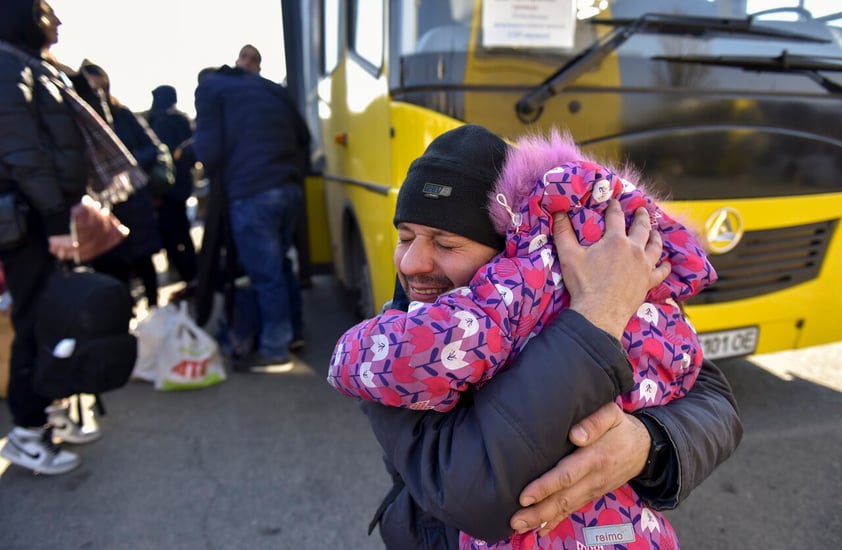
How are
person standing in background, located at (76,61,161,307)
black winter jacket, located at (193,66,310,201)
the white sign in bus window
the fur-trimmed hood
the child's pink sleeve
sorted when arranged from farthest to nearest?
person standing in background, located at (76,61,161,307) < black winter jacket, located at (193,66,310,201) < the white sign in bus window < the fur-trimmed hood < the child's pink sleeve

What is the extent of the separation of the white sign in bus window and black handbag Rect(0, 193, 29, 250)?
194cm

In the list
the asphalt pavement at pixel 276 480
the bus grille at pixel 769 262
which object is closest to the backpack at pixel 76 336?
the asphalt pavement at pixel 276 480

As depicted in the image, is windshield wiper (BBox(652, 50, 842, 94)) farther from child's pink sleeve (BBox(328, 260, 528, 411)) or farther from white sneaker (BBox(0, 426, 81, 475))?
white sneaker (BBox(0, 426, 81, 475))

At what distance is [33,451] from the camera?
2658mm

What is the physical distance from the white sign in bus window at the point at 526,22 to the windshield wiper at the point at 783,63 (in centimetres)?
44

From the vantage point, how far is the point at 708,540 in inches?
87.9

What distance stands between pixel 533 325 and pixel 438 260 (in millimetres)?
228

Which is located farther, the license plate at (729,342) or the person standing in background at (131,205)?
the person standing in background at (131,205)

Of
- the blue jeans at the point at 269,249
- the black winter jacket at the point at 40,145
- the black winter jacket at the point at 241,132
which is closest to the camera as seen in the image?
the black winter jacket at the point at 40,145

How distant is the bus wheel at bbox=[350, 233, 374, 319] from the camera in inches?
132

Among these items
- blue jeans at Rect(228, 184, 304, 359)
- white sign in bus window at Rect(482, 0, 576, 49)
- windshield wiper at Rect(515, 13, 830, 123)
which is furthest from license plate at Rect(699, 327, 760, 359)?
blue jeans at Rect(228, 184, 304, 359)

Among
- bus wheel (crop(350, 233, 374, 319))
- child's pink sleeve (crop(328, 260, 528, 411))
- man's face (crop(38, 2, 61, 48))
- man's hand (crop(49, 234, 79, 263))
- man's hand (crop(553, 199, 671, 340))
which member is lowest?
bus wheel (crop(350, 233, 374, 319))

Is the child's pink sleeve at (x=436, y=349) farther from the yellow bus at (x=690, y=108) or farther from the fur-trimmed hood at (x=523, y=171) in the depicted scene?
the yellow bus at (x=690, y=108)

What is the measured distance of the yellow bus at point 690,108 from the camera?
7.63ft
